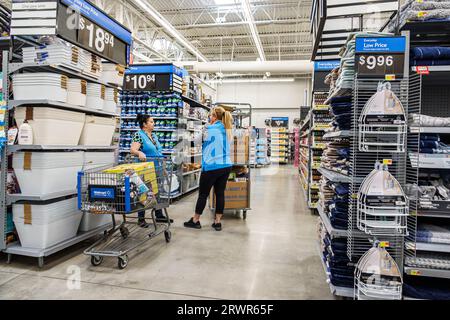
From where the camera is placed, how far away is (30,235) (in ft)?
9.91

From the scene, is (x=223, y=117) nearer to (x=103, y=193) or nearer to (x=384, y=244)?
(x=103, y=193)

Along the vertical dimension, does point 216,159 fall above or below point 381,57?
below

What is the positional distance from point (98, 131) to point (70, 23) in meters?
1.17

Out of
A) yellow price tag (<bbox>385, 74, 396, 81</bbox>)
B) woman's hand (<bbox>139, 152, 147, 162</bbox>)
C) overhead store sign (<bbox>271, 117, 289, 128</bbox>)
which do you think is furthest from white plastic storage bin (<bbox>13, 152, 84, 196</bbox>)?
overhead store sign (<bbox>271, 117, 289, 128</bbox>)

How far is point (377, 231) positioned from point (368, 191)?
0.88 ft

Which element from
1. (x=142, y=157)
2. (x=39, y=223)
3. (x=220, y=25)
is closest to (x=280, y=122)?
(x=220, y=25)

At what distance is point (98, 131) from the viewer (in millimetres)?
3709

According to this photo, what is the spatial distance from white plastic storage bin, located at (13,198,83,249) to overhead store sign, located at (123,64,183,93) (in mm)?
3591

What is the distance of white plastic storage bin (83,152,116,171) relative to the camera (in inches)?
141

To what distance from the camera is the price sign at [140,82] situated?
6.31 m

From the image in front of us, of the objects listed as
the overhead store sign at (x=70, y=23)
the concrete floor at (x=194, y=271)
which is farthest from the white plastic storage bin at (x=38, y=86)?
the concrete floor at (x=194, y=271)

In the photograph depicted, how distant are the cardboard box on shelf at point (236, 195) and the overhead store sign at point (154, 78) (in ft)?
7.64
